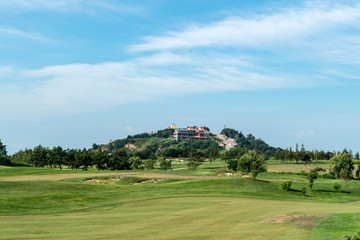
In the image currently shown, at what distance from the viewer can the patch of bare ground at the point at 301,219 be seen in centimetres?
3688

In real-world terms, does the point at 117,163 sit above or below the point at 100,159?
below

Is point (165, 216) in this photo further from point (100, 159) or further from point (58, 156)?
point (58, 156)

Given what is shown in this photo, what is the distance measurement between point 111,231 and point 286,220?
17300mm

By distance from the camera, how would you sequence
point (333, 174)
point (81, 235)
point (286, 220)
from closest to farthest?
point (81, 235) → point (286, 220) → point (333, 174)

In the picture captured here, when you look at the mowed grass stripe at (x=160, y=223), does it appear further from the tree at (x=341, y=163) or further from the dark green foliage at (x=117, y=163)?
the dark green foliage at (x=117, y=163)

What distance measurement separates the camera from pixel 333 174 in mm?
127125

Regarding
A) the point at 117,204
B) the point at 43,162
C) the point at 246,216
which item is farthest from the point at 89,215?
the point at 43,162

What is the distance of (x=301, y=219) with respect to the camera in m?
39.6

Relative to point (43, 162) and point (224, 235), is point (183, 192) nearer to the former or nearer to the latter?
A: point (224, 235)

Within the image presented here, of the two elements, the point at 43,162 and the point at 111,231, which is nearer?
the point at 111,231

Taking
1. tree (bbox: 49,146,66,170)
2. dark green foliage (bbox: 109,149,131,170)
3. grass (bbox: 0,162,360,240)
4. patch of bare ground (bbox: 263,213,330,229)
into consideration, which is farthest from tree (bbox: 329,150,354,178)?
tree (bbox: 49,146,66,170)

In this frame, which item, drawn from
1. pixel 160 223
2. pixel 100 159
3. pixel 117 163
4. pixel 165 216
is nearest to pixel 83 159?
pixel 100 159

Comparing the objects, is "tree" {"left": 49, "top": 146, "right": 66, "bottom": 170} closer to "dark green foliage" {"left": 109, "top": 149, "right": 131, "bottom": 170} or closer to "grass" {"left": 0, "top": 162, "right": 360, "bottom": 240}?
"dark green foliage" {"left": 109, "top": 149, "right": 131, "bottom": 170}

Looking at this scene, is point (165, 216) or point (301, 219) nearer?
point (301, 219)
